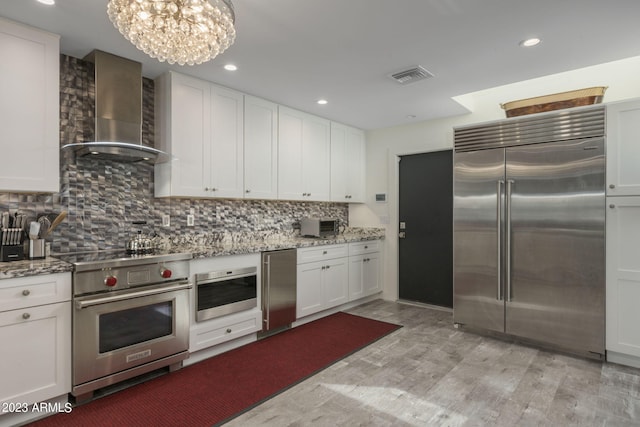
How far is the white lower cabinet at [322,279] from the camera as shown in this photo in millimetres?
3764

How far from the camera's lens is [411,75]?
3.07 m

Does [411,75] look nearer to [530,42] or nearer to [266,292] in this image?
[530,42]

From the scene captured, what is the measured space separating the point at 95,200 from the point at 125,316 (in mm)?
1044

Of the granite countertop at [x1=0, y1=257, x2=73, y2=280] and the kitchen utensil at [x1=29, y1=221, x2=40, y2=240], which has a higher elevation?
the kitchen utensil at [x1=29, y1=221, x2=40, y2=240]

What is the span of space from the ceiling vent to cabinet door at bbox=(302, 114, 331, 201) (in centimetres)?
141

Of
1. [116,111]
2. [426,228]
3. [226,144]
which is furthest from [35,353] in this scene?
[426,228]

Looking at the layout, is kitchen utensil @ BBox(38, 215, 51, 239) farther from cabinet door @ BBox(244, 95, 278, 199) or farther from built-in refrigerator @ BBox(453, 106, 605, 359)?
built-in refrigerator @ BBox(453, 106, 605, 359)

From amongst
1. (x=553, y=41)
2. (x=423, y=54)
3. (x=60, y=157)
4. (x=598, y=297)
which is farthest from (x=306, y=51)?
(x=598, y=297)

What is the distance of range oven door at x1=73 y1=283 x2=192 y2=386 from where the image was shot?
2209 mm

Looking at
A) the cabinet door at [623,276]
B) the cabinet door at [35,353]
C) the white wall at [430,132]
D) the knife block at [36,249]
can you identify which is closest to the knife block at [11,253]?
the knife block at [36,249]

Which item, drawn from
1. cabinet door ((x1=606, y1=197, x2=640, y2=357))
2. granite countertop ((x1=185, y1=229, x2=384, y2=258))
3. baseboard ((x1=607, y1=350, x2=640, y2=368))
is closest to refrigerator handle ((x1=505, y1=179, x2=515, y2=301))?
cabinet door ((x1=606, y1=197, x2=640, y2=357))

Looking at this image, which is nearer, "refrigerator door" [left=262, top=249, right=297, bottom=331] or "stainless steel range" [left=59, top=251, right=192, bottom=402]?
"stainless steel range" [left=59, top=251, right=192, bottom=402]

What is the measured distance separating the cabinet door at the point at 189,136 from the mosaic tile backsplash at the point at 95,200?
0.32 m

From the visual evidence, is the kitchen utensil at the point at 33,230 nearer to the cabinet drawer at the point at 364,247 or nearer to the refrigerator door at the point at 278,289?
the refrigerator door at the point at 278,289
